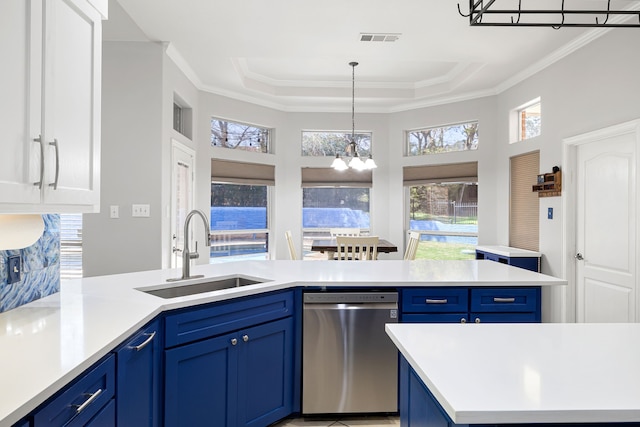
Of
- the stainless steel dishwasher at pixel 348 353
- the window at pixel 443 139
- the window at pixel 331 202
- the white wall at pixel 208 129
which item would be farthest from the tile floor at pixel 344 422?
the window at pixel 443 139

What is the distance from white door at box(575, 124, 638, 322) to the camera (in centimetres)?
324

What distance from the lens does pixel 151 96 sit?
371cm

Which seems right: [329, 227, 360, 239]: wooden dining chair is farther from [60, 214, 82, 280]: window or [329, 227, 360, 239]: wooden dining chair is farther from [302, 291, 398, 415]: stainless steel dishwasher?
[302, 291, 398, 415]: stainless steel dishwasher

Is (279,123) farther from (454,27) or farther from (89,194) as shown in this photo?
(89,194)

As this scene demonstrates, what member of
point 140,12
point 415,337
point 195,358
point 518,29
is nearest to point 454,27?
point 518,29

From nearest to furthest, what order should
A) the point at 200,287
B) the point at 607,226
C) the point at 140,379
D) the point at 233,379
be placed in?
1. the point at 140,379
2. the point at 233,379
3. the point at 200,287
4. the point at 607,226

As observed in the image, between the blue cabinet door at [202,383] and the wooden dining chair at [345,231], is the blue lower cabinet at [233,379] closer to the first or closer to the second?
the blue cabinet door at [202,383]

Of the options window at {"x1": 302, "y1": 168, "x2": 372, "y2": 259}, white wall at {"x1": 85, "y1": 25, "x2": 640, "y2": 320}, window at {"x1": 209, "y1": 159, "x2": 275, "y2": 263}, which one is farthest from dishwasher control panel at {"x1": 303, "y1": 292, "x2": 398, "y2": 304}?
window at {"x1": 302, "y1": 168, "x2": 372, "y2": 259}

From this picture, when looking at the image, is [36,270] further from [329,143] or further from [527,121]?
[527,121]

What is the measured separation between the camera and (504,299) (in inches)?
95.8

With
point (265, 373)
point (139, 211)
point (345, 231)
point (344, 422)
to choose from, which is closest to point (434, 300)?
point (344, 422)

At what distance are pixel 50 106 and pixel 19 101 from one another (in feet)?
0.45

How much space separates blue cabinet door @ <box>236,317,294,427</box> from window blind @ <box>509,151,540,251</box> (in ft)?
11.3

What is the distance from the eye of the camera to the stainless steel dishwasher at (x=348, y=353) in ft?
7.84
